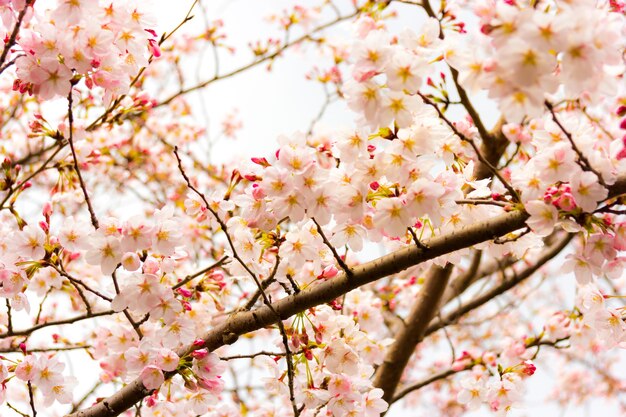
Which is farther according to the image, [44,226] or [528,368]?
[528,368]

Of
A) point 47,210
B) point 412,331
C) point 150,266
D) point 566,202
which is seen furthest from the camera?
point 412,331

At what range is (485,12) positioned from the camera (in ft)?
3.82

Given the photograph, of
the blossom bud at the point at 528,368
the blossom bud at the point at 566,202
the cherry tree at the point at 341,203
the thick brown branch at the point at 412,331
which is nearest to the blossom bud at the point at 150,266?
the cherry tree at the point at 341,203

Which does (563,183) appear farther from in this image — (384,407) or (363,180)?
(384,407)

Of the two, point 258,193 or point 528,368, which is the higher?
point 258,193

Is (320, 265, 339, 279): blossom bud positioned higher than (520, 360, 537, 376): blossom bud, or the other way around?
(320, 265, 339, 279): blossom bud

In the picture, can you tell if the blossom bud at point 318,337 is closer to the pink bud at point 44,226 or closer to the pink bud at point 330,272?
the pink bud at point 330,272

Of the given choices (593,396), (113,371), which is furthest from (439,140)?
(593,396)

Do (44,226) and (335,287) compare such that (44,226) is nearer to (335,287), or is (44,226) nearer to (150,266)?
(150,266)

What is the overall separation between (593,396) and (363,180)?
828 cm

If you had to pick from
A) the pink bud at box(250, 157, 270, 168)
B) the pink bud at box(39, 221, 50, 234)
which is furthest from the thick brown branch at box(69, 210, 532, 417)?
the pink bud at box(39, 221, 50, 234)

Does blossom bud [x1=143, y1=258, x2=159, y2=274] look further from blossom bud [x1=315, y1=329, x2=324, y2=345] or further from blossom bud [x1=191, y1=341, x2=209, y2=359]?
blossom bud [x1=315, y1=329, x2=324, y2=345]

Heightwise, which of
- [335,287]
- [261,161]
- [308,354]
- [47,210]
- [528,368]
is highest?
[47,210]

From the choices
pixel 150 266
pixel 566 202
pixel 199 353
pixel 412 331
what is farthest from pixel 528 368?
pixel 150 266
